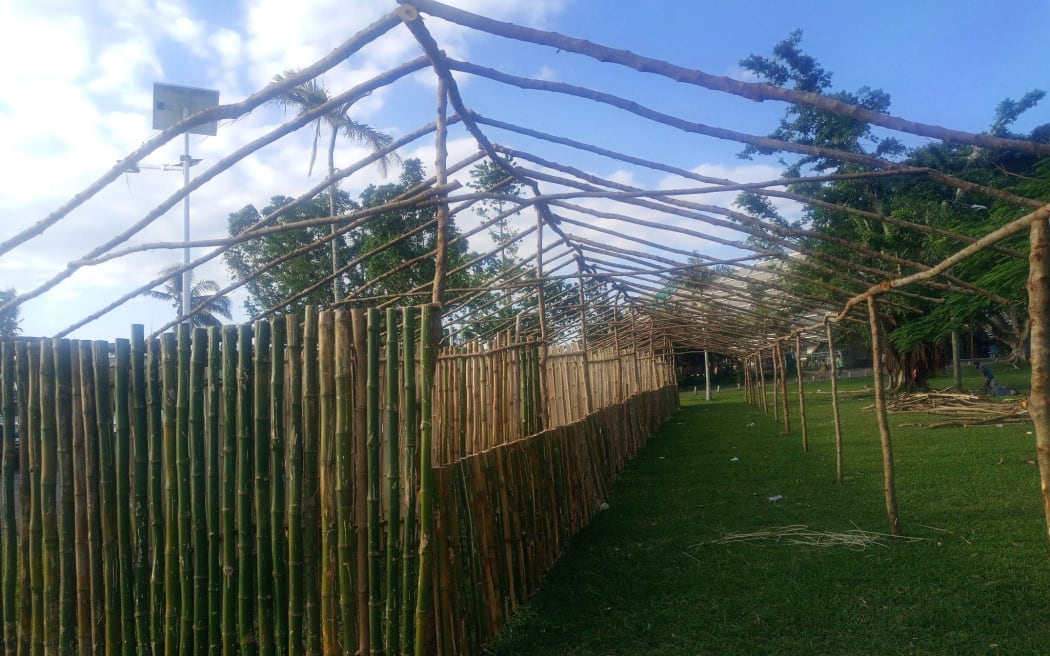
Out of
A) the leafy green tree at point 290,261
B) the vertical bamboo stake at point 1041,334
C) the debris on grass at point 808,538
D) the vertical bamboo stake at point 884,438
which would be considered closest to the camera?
the vertical bamboo stake at point 1041,334

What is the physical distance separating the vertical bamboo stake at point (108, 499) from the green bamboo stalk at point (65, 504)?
180 millimetres

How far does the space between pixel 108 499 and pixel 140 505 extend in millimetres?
179

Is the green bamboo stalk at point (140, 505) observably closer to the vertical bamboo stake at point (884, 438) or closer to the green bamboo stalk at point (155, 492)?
the green bamboo stalk at point (155, 492)

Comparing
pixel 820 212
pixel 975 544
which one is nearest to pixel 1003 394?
pixel 820 212

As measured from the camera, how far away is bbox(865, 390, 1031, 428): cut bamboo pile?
1301 cm

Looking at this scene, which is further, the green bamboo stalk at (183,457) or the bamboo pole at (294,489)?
the green bamboo stalk at (183,457)

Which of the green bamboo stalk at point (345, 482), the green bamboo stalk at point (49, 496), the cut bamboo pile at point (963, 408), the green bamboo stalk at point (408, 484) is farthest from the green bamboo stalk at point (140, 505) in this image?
the cut bamboo pile at point (963, 408)

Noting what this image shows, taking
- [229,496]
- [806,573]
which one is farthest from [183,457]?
[806,573]

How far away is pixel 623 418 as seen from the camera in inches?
436

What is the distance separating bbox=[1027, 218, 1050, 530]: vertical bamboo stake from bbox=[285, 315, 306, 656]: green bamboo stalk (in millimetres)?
2818

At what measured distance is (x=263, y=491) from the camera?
336 cm

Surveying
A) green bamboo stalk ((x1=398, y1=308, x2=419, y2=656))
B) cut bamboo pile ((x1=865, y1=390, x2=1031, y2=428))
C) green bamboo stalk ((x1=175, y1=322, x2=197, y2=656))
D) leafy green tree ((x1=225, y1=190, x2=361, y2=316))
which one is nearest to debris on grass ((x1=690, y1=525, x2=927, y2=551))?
green bamboo stalk ((x1=398, y1=308, x2=419, y2=656))

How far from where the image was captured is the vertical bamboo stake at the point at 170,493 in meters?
3.47

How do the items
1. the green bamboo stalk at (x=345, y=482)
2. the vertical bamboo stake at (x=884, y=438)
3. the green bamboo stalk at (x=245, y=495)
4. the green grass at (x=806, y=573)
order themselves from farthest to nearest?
the vertical bamboo stake at (x=884, y=438) < the green grass at (x=806, y=573) < the green bamboo stalk at (x=245, y=495) < the green bamboo stalk at (x=345, y=482)
